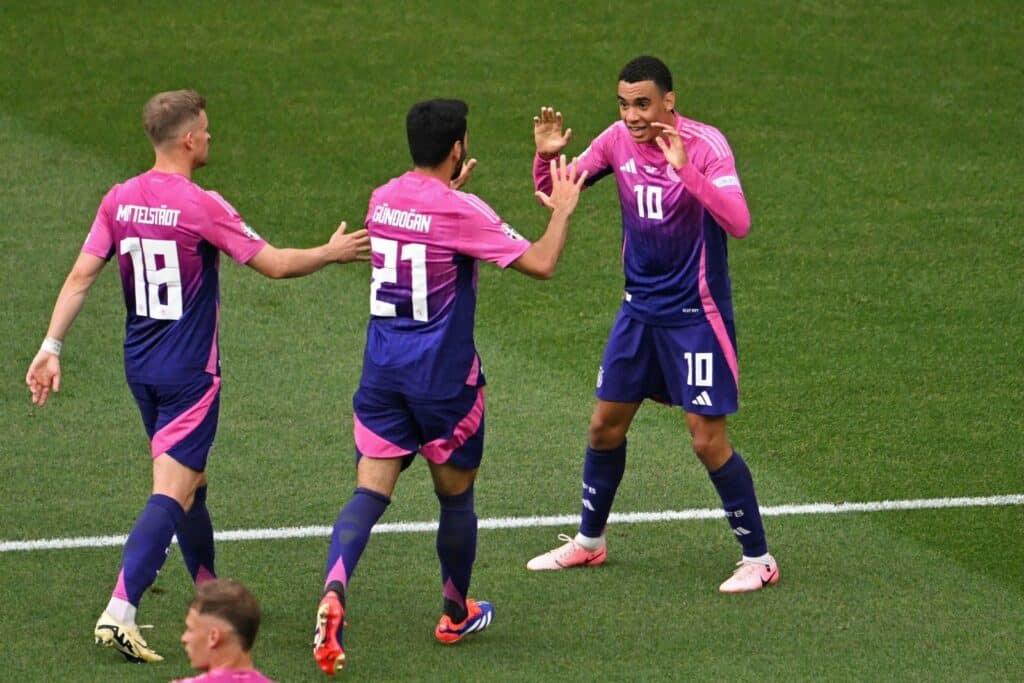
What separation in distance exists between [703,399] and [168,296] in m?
2.28

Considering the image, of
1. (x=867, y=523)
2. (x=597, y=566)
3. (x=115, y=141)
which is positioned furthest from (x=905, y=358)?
(x=115, y=141)

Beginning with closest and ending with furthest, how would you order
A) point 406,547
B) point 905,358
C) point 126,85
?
point 406,547
point 905,358
point 126,85

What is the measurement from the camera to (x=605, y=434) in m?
7.90

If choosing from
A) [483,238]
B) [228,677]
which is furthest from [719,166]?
[228,677]

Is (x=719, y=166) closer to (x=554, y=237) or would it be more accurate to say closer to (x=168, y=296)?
(x=554, y=237)

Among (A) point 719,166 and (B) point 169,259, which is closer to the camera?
(B) point 169,259

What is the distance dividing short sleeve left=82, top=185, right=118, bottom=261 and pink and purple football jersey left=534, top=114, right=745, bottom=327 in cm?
188

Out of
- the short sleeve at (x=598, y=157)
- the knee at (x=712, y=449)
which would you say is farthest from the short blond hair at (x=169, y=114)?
the knee at (x=712, y=449)

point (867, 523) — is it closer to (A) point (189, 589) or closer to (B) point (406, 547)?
(B) point (406, 547)

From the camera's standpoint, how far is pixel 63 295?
697 cm

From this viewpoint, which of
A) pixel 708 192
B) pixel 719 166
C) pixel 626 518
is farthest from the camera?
pixel 626 518

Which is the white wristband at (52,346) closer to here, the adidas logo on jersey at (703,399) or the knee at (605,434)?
the knee at (605,434)

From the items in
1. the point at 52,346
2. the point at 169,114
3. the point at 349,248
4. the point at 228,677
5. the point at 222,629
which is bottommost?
the point at 228,677

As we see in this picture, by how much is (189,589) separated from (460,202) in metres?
2.21
